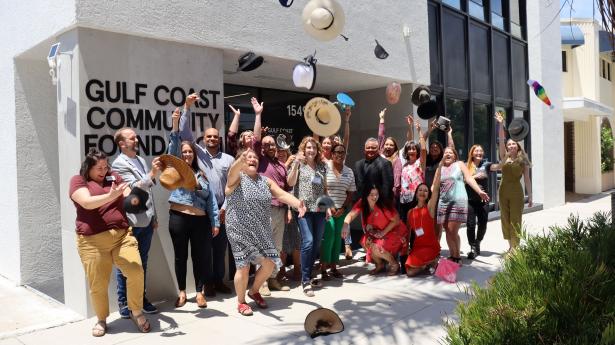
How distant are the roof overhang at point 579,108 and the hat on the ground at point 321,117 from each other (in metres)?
12.3

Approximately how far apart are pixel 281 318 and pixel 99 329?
5.18 ft

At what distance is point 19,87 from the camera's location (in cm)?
588

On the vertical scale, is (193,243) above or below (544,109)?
below

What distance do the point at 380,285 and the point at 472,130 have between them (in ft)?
20.1

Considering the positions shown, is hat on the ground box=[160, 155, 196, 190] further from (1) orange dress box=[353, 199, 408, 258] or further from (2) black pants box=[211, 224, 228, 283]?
(1) orange dress box=[353, 199, 408, 258]

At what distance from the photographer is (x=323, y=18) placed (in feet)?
18.2

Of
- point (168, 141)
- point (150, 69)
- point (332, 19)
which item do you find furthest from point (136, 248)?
point (332, 19)

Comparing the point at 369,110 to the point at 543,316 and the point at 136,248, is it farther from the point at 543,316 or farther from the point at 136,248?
the point at 543,316

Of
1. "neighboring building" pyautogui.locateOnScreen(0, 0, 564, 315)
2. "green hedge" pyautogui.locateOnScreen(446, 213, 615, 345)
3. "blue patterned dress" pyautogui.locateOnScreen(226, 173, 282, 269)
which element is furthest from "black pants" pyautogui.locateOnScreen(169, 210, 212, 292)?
"green hedge" pyautogui.locateOnScreen(446, 213, 615, 345)

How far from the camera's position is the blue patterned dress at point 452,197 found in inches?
253

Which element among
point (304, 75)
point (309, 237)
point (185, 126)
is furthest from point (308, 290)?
point (304, 75)

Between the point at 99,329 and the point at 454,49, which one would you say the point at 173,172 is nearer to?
A: the point at 99,329

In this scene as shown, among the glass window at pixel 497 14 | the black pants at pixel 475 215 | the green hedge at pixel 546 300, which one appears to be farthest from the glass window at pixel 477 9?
the green hedge at pixel 546 300

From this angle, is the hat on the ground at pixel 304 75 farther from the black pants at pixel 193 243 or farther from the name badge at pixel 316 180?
the black pants at pixel 193 243
